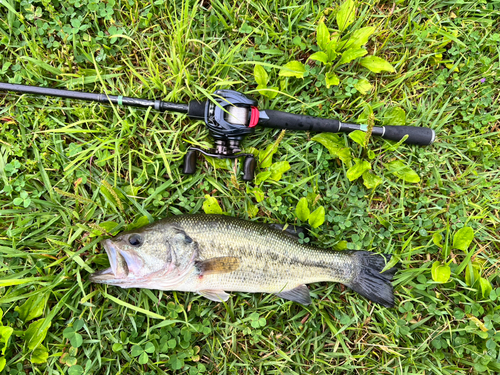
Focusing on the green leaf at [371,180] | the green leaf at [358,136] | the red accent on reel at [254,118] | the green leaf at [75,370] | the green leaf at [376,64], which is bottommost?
the green leaf at [75,370]

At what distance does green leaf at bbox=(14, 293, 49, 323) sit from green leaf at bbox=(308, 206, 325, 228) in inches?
111

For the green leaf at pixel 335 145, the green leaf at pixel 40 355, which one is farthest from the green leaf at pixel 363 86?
the green leaf at pixel 40 355

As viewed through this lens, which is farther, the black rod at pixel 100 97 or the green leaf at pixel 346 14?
the green leaf at pixel 346 14

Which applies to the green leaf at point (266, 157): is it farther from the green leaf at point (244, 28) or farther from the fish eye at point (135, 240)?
the fish eye at point (135, 240)

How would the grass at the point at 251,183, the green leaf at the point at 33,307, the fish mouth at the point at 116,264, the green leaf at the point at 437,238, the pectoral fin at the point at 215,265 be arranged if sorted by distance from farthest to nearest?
the green leaf at the point at 437,238, the grass at the point at 251,183, the green leaf at the point at 33,307, the pectoral fin at the point at 215,265, the fish mouth at the point at 116,264

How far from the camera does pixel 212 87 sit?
3.37 metres

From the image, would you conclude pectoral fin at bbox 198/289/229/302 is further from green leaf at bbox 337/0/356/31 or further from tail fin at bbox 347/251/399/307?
green leaf at bbox 337/0/356/31

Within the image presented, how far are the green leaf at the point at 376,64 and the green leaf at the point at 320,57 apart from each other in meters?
0.47

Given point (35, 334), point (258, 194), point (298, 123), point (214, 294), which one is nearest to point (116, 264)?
point (214, 294)


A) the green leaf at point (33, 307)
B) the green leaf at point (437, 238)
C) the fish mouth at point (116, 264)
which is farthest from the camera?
the green leaf at point (437, 238)

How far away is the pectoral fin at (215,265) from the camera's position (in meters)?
2.89

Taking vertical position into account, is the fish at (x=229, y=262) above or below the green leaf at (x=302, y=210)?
below

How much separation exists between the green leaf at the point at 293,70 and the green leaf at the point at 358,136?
85 centimetres

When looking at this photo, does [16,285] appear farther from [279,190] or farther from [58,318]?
[279,190]
